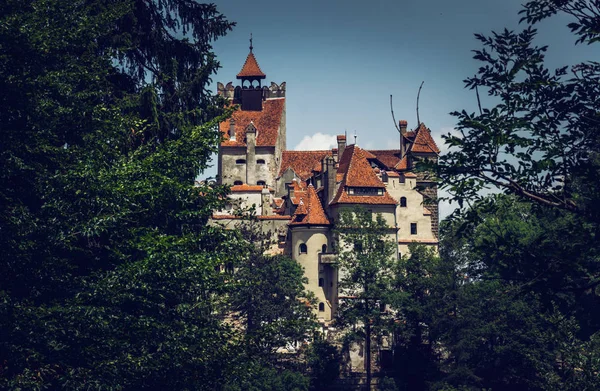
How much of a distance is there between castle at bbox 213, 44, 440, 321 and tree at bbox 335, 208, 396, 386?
2.03 metres

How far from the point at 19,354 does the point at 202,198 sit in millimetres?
6328

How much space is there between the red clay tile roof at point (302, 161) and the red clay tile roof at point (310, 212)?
954 centimetres

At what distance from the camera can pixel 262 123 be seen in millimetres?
83625

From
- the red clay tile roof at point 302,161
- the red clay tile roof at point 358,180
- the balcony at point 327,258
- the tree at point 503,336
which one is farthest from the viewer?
the red clay tile roof at point 302,161

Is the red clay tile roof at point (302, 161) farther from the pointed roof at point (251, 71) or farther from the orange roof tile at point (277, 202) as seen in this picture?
the pointed roof at point (251, 71)

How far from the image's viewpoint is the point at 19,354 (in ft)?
49.5

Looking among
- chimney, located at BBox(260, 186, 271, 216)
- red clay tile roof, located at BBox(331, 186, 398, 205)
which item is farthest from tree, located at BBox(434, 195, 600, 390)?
chimney, located at BBox(260, 186, 271, 216)

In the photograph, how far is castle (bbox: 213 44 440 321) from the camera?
67438mm

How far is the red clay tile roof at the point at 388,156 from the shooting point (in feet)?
249

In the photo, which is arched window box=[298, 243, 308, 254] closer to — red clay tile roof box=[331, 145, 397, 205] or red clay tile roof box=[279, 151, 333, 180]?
red clay tile roof box=[331, 145, 397, 205]

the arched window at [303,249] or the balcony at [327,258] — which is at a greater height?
the arched window at [303,249]

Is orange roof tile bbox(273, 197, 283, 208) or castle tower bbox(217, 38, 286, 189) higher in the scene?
castle tower bbox(217, 38, 286, 189)

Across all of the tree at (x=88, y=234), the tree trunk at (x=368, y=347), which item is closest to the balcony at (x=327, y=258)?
the tree trunk at (x=368, y=347)

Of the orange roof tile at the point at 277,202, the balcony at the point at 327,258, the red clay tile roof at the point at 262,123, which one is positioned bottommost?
the balcony at the point at 327,258
